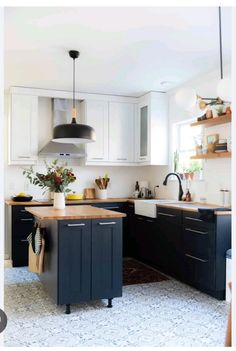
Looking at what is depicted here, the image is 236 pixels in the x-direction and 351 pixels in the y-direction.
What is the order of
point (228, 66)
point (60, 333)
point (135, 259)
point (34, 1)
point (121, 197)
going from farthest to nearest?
point (121, 197) < point (135, 259) < point (228, 66) < point (60, 333) < point (34, 1)

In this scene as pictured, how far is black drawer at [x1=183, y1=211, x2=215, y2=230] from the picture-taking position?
3549mm

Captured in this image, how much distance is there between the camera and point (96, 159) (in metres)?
5.56

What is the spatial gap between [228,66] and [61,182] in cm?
235

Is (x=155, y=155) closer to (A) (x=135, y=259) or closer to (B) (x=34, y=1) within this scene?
(A) (x=135, y=259)

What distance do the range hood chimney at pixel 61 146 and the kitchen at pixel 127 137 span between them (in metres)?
0.02

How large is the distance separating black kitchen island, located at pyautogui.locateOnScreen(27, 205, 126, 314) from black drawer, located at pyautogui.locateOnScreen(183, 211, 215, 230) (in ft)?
2.97

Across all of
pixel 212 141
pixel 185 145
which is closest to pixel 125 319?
pixel 212 141

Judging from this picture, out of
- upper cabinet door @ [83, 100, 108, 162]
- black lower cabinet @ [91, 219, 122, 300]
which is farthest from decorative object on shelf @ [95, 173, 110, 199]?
black lower cabinet @ [91, 219, 122, 300]

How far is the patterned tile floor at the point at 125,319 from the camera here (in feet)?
8.59

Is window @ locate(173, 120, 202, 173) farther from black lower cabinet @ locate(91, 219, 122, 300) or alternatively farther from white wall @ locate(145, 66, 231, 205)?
black lower cabinet @ locate(91, 219, 122, 300)

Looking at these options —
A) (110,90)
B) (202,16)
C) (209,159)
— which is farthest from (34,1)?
(110,90)

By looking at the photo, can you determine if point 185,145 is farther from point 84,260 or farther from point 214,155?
point 84,260

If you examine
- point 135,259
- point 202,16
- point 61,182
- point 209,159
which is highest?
point 202,16

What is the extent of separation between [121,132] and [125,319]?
3.34 m
